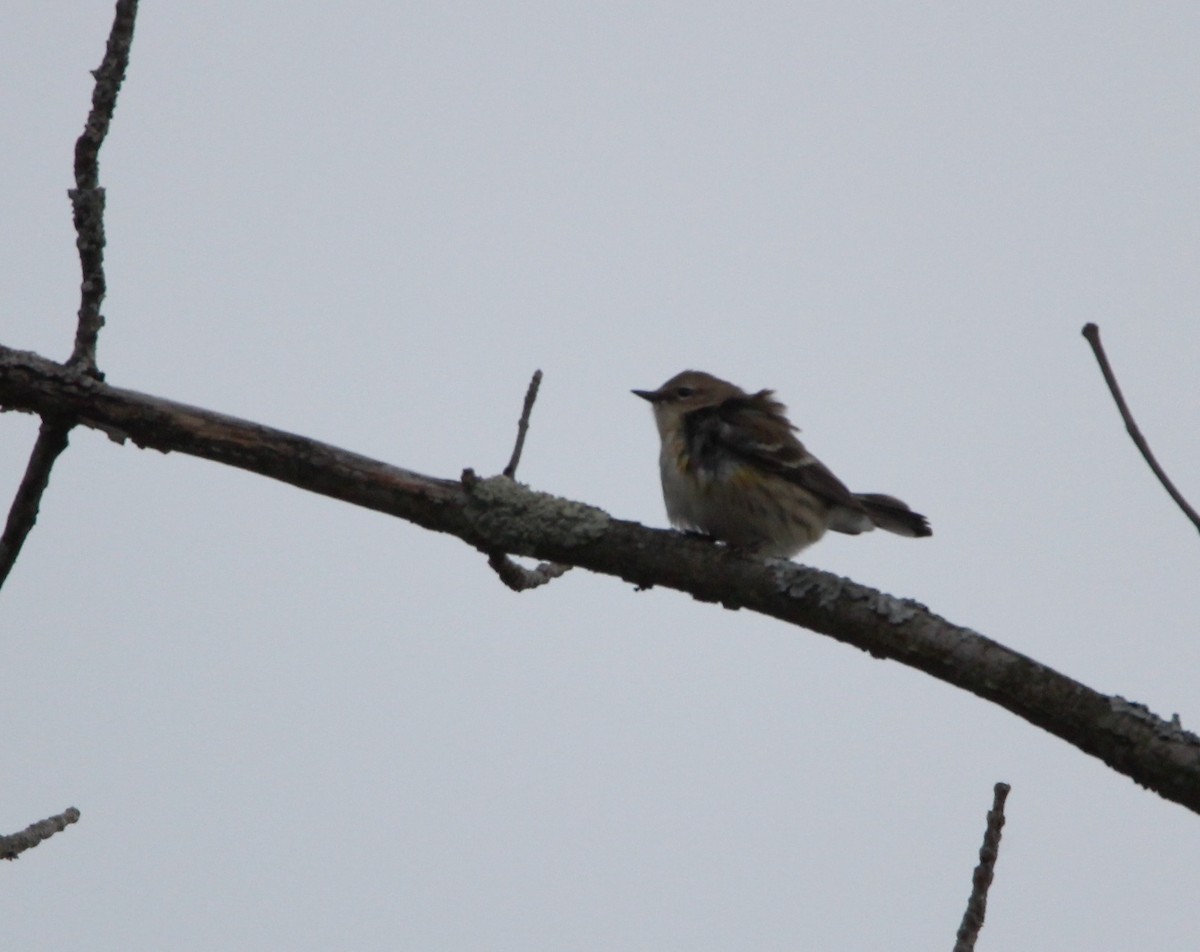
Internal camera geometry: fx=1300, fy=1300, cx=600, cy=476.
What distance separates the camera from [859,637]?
375cm

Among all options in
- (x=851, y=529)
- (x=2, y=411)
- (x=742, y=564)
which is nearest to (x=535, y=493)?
(x=742, y=564)

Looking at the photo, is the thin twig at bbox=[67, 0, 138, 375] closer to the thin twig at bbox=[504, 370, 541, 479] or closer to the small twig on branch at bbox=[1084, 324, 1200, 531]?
the thin twig at bbox=[504, 370, 541, 479]

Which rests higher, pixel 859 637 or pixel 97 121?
pixel 97 121

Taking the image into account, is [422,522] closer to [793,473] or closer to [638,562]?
[638,562]

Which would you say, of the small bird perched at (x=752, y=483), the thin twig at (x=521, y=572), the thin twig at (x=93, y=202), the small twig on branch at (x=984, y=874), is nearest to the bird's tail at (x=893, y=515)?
the small bird perched at (x=752, y=483)

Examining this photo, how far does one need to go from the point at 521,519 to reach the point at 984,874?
1.71m

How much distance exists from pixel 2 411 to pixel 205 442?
2.17ft

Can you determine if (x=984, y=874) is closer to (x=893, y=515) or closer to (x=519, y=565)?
(x=519, y=565)

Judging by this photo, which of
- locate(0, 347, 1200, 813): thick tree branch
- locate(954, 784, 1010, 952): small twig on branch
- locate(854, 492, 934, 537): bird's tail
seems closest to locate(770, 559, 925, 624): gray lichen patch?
locate(0, 347, 1200, 813): thick tree branch

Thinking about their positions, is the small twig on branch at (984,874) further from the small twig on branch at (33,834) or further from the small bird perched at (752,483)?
the small bird perched at (752,483)

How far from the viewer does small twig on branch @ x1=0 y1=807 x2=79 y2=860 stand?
353cm

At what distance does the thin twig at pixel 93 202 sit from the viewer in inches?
151

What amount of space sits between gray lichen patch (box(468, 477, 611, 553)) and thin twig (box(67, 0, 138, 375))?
4.13ft

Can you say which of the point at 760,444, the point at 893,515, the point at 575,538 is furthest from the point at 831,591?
the point at 893,515
